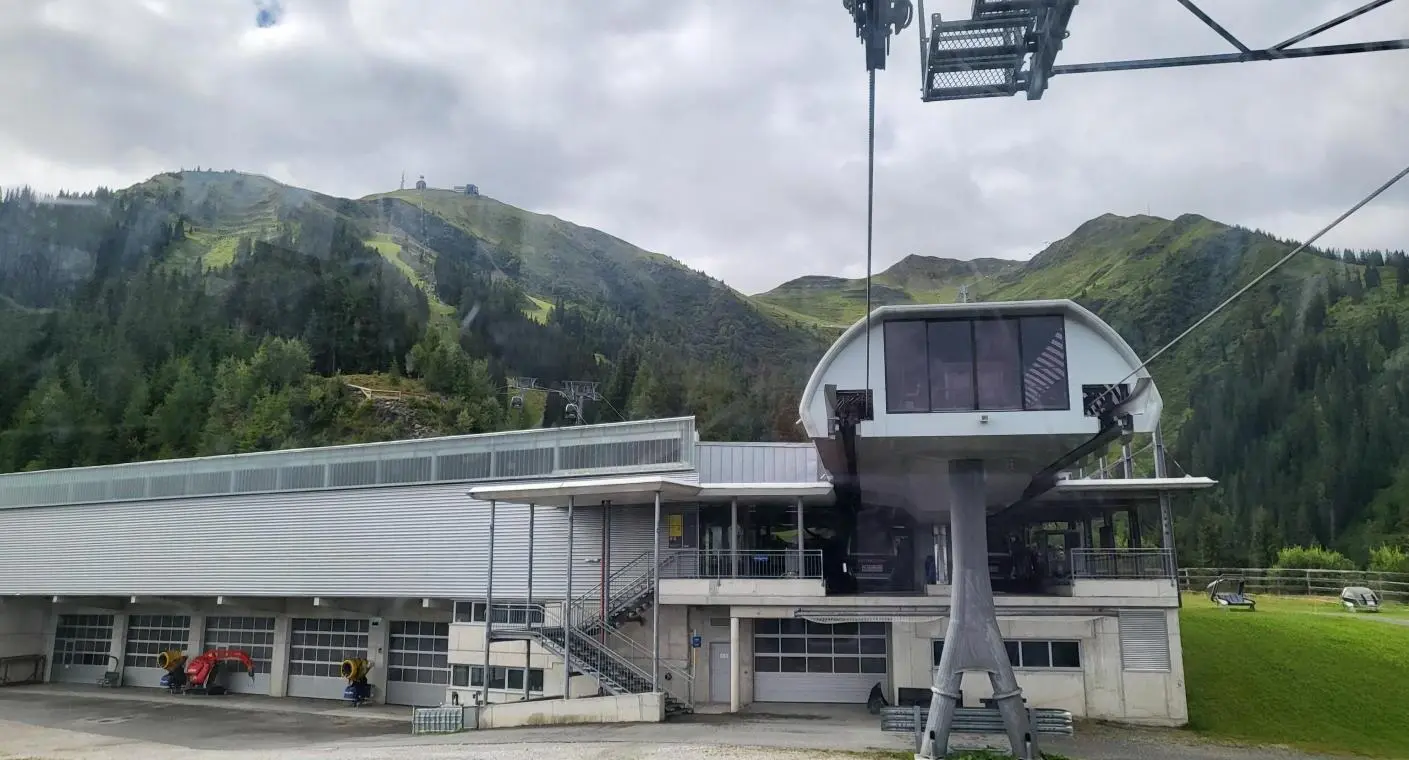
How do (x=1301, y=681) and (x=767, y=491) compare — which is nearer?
(x=1301, y=681)

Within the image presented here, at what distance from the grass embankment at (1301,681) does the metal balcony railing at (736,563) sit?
8373 mm

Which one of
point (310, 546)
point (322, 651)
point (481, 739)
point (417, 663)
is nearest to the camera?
point (481, 739)

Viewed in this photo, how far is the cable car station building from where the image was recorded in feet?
40.1

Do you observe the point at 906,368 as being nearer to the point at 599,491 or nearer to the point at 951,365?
the point at 951,365

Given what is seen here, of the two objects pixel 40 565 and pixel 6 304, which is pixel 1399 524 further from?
pixel 6 304

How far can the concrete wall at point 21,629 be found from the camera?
3300cm

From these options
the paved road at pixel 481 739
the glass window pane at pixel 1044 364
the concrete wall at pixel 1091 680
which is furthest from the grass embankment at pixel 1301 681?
the glass window pane at pixel 1044 364

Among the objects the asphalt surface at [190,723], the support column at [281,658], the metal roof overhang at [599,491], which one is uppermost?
the metal roof overhang at [599,491]

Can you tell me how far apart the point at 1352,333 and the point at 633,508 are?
11740 centimetres

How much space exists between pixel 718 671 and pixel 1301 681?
1265 centimetres

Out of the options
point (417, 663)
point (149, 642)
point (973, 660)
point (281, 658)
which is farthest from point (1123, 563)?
point (149, 642)

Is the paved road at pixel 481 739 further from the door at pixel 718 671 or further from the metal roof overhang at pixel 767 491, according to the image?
the metal roof overhang at pixel 767 491

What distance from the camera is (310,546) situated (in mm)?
25922

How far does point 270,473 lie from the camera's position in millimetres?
27312
